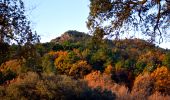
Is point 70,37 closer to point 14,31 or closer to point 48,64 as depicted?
point 48,64

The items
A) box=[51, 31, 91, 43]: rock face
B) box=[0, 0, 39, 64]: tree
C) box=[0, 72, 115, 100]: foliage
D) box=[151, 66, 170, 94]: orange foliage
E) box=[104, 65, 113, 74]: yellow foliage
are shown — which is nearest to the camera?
box=[0, 0, 39, 64]: tree

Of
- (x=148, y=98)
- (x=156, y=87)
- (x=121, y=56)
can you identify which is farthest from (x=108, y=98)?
(x=121, y=56)

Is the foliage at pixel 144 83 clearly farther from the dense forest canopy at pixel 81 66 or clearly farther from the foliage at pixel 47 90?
the foliage at pixel 47 90

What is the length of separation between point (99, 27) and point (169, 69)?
156 ft

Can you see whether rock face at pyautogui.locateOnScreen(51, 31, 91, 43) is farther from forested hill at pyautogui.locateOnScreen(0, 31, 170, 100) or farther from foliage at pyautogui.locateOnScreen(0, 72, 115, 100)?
foliage at pyautogui.locateOnScreen(0, 72, 115, 100)

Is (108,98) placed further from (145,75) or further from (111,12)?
(145,75)

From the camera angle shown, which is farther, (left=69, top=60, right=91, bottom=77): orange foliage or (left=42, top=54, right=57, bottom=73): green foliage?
(left=69, top=60, right=91, bottom=77): orange foliage

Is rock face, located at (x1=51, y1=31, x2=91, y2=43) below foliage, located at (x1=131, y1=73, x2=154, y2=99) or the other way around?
the other way around

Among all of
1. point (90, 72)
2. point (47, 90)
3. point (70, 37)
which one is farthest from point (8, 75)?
point (70, 37)

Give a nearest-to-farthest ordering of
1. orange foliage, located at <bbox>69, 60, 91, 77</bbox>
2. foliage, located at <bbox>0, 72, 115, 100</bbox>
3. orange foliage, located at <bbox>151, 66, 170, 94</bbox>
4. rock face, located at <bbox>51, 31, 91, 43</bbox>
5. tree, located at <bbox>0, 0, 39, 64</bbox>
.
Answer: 1. tree, located at <bbox>0, 0, 39, 64</bbox>
2. foliage, located at <bbox>0, 72, 115, 100</bbox>
3. orange foliage, located at <bbox>151, 66, 170, 94</bbox>
4. orange foliage, located at <bbox>69, 60, 91, 77</bbox>
5. rock face, located at <bbox>51, 31, 91, 43</bbox>

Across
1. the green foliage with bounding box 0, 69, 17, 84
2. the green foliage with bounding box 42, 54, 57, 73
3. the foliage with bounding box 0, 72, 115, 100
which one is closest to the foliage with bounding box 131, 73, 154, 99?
the green foliage with bounding box 42, 54, 57, 73

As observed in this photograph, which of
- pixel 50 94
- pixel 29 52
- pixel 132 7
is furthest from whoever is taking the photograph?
pixel 50 94

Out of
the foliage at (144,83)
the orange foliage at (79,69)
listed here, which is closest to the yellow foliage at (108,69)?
the orange foliage at (79,69)

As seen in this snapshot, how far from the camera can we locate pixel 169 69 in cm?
7000
